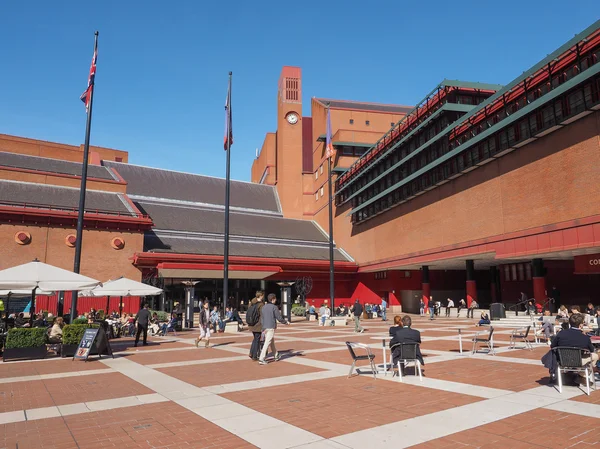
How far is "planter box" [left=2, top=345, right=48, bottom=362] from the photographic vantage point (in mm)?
13038

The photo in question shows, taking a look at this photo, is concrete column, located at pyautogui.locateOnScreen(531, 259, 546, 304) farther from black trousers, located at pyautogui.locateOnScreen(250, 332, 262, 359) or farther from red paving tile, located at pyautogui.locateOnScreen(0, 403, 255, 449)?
red paving tile, located at pyautogui.locateOnScreen(0, 403, 255, 449)

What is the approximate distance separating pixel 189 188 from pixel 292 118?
18.5 meters

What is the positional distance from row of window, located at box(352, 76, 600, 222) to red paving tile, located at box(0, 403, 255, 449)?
75.6 feet

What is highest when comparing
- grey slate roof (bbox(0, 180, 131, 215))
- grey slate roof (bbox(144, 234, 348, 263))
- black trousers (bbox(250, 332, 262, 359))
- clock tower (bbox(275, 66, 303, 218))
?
clock tower (bbox(275, 66, 303, 218))

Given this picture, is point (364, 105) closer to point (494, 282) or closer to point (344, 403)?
point (494, 282)

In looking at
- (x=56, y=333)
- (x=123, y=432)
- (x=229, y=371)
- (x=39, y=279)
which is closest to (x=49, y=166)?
(x=56, y=333)

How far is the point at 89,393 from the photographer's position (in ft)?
27.0

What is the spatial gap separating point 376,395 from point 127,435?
13.3 ft

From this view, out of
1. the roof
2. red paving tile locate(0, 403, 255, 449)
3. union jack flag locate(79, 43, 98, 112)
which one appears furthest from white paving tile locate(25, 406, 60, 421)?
the roof

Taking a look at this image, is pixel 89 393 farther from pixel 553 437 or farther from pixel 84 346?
pixel 553 437

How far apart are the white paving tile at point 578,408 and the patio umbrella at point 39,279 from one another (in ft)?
42.6

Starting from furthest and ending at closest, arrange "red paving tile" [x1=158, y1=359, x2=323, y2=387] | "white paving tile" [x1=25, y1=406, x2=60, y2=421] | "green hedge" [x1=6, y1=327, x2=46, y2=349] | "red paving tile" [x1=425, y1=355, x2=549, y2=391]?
"green hedge" [x1=6, y1=327, x2=46, y2=349], "red paving tile" [x1=158, y1=359, x2=323, y2=387], "red paving tile" [x1=425, y1=355, x2=549, y2=391], "white paving tile" [x1=25, y1=406, x2=60, y2=421]

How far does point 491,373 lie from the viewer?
9484 millimetres

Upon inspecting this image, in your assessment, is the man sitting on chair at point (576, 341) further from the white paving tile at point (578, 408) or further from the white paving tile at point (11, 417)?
the white paving tile at point (11, 417)
